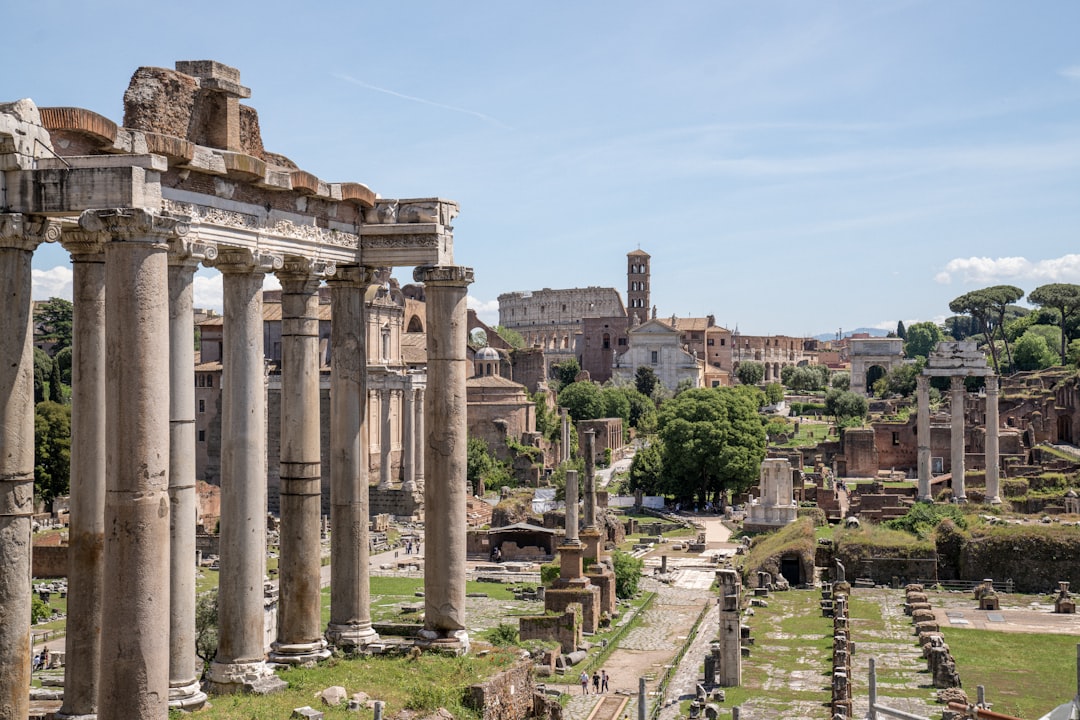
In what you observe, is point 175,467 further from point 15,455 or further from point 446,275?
point 446,275

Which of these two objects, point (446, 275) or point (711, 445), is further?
point (711, 445)

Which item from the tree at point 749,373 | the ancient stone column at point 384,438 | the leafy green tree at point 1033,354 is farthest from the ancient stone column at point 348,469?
the tree at point 749,373

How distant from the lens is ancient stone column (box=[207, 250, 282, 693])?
1272 cm

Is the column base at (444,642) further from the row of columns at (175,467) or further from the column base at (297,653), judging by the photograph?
the column base at (297,653)

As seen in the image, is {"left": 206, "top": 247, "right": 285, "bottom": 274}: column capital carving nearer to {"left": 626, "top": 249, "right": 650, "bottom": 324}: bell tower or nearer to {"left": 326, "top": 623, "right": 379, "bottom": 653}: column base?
{"left": 326, "top": 623, "right": 379, "bottom": 653}: column base

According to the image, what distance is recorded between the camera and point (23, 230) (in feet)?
32.8

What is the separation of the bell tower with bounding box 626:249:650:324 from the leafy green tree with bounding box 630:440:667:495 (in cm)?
7396

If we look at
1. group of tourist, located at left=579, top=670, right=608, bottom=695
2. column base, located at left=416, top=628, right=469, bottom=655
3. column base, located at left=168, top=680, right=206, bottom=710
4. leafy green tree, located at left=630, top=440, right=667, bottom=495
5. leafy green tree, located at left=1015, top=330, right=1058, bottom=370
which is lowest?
group of tourist, located at left=579, top=670, right=608, bottom=695

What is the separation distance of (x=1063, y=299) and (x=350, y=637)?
104872 mm

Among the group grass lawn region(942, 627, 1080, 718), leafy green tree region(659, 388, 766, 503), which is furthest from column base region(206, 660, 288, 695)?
leafy green tree region(659, 388, 766, 503)

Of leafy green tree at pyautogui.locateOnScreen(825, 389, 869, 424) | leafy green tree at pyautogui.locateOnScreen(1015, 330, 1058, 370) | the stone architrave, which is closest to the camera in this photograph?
the stone architrave

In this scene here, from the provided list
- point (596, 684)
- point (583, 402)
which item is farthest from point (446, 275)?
point (583, 402)

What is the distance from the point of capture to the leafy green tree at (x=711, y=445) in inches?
2571

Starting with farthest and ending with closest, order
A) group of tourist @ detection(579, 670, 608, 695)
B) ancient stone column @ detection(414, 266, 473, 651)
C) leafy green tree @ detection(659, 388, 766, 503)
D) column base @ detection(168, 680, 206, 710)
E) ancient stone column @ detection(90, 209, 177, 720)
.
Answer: leafy green tree @ detection(659, 388, 766, 503)
group of tourist @ detection(579, 670, 608, 695)
ancient stone column @ detection(414, 266, 473, 651)
column base @ detection(168, 680, 206, 710)
ancient stone column @ detection(90, 209, 177, 720)
